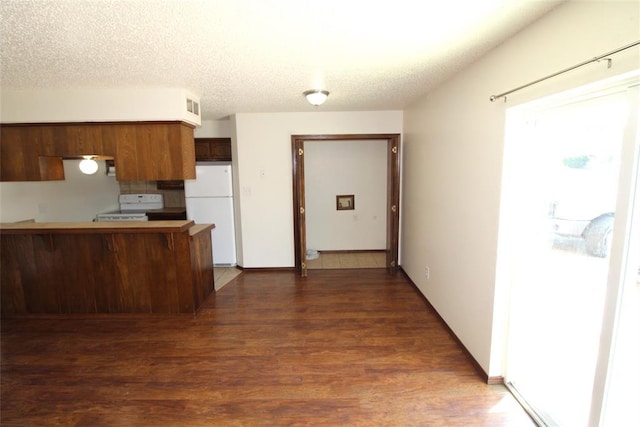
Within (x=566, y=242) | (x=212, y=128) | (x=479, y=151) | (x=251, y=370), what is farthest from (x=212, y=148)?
(x=566, y=242)

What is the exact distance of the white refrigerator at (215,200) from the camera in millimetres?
4484

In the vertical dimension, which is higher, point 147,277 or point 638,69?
point 638,69

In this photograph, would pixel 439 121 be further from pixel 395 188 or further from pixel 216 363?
pixel 216 363

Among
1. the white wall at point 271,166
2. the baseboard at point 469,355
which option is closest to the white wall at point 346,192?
the white wall at point 271,166

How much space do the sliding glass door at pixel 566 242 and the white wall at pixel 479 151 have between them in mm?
116

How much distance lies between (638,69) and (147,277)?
3.80 metres

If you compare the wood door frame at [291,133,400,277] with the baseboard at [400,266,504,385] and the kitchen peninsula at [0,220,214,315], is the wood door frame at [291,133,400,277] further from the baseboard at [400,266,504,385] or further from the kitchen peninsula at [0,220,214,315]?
the kitchen peninsula at [0,220,214,315]

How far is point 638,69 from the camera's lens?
113cm

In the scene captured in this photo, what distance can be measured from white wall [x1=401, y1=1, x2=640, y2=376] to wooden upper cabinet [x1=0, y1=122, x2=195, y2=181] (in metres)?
2.61

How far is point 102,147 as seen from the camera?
3.03m

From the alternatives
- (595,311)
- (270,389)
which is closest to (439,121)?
(595,311)

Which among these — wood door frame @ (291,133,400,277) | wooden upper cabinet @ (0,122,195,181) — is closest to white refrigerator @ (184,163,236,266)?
wood door frame @ (291,133,400,277)

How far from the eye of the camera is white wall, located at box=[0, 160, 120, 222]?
3.49m

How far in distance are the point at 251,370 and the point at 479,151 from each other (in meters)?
2.36
